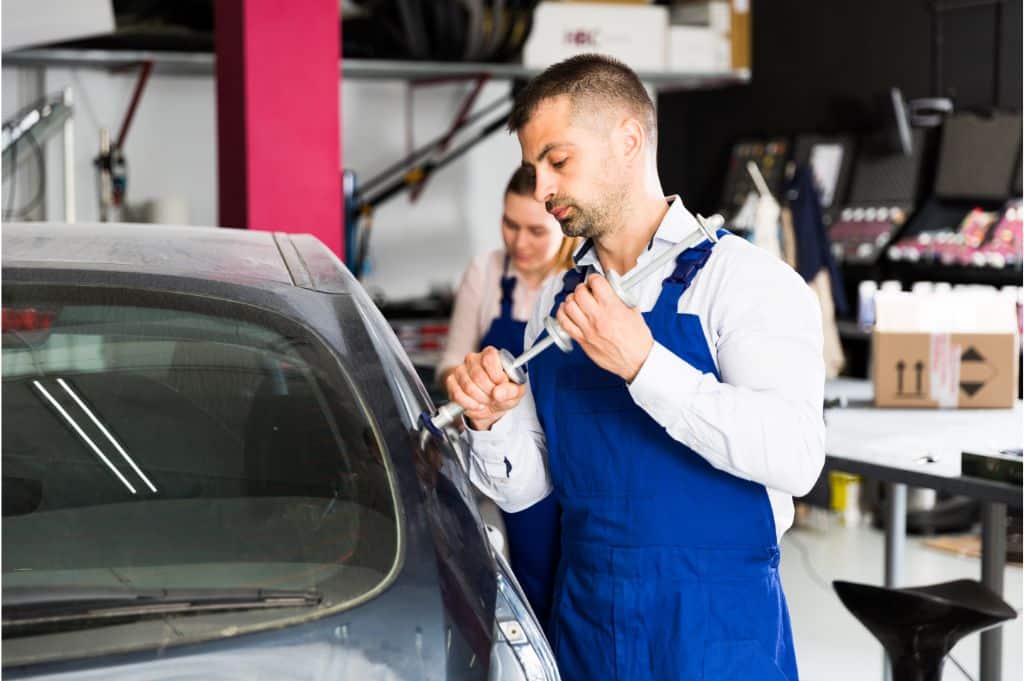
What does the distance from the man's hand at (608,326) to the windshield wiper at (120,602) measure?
48 cm

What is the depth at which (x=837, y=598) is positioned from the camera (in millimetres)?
5043

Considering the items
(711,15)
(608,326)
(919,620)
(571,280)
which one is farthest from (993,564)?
(711,15)

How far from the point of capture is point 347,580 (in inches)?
51.3

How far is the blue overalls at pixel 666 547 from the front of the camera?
1.72 meters

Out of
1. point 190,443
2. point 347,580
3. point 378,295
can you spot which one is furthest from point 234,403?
point 378,295

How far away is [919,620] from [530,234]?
128 cm

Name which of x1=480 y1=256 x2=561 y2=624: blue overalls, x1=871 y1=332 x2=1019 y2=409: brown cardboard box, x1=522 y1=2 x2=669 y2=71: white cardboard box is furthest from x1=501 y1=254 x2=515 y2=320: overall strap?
x1=522 y1=2 x2=669 y2=71: white cardboard box

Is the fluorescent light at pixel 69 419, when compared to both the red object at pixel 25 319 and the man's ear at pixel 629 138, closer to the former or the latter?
the red object at pixel 25 319

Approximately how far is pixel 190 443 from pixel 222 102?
2981mm

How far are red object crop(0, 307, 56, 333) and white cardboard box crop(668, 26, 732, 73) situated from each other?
18.2ft

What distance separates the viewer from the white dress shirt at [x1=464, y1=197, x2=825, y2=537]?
160 cm

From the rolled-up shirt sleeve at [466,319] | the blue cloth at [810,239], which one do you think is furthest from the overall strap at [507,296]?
the blue cloth at [810,239]

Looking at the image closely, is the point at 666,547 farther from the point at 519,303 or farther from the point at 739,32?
the point at 739,32

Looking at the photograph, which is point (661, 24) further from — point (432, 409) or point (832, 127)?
point (432, 409)
